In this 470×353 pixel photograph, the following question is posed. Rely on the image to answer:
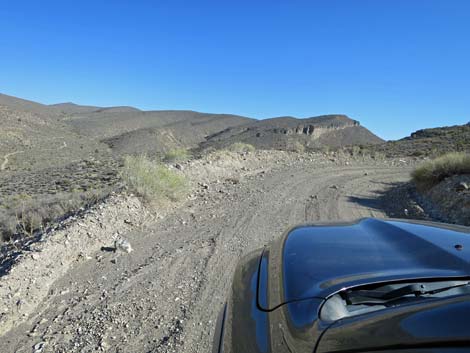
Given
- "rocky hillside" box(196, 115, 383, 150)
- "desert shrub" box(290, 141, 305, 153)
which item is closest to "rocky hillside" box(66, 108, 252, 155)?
"rocky hillside" box(196, 115, 383, 150)

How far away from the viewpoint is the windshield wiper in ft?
5.35

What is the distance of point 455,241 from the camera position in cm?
215

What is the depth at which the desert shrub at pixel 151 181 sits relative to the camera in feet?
26.8

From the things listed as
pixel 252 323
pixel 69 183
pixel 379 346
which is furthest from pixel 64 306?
pixel 69 183

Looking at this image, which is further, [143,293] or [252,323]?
[143,293]

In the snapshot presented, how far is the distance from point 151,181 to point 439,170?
30.0 ft

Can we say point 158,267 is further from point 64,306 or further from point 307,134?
point 307,134

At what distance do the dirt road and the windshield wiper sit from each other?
7.74ft

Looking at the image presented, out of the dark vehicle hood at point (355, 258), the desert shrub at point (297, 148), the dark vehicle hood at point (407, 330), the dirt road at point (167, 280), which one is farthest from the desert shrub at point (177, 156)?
the dark vehicle hood at point (407, 330)

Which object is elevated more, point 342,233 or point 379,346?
point 342,233

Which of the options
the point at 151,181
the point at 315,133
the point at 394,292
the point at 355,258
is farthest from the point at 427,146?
the point at 315,133

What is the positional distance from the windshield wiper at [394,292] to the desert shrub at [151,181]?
6882 millimetres

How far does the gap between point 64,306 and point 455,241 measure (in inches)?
168

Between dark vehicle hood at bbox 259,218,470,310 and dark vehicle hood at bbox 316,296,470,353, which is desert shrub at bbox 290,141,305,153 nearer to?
dark vehicle hood at bbox 259,218,470,310
